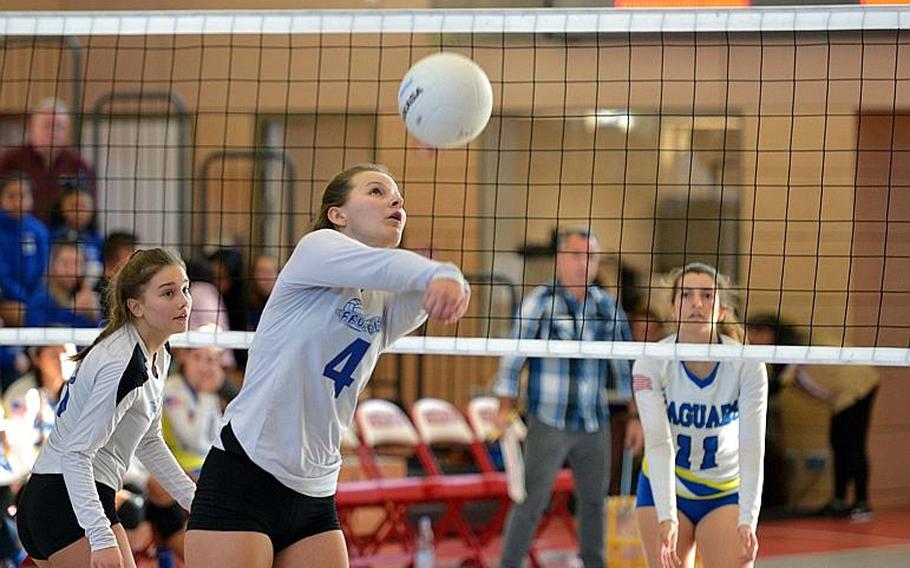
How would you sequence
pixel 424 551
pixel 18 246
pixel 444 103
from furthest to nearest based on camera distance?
1. pixel 424 551
2. pixel 18 246
3. pixel 444 103

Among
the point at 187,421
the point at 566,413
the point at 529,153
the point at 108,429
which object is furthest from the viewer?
the point at 529,153

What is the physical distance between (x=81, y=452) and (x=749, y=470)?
225 cm

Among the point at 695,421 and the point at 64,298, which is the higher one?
the point at 64,298

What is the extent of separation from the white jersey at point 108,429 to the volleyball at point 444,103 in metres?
1.19

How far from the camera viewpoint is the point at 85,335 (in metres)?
5.72

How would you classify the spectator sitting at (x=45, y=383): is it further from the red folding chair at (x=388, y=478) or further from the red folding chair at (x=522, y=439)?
the red folding chair at (x=522, y=439)

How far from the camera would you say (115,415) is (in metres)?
4.48

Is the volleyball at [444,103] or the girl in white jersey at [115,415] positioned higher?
the volleyball at [444,103]

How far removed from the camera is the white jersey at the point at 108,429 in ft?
14.4

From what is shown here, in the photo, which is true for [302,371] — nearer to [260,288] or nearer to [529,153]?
[260,288]

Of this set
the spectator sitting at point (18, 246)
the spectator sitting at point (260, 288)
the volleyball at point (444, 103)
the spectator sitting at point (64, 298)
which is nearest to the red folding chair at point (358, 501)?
the spectator sitting at point (260, 288)

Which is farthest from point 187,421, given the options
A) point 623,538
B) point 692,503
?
point 692,503

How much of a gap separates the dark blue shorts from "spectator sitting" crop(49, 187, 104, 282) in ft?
12.9

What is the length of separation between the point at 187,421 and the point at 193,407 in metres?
0.08
